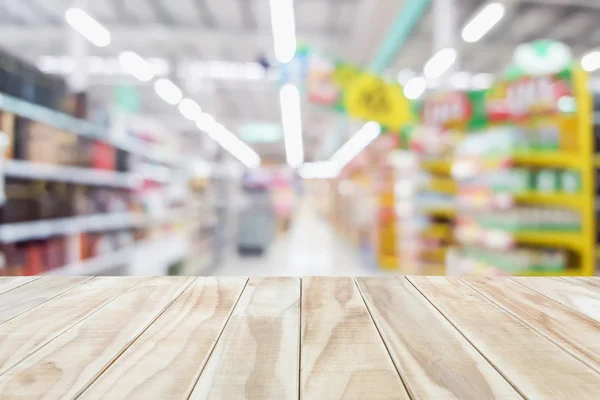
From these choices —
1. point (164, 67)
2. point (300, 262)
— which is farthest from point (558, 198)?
point (164, 67)

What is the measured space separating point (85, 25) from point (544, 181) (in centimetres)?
515

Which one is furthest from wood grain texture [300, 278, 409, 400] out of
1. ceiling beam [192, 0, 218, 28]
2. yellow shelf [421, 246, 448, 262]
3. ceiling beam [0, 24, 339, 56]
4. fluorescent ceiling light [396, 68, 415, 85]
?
fluorescent ceiling light [396, 68, 415, 85]

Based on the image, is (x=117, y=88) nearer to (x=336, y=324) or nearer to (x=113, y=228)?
(x=113, y=228)

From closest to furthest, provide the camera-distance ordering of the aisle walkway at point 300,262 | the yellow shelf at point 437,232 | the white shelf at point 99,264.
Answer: the white shelf at point 99,264 → the yellow shelf at point 437,232 → the aisle walkway at point 300,262

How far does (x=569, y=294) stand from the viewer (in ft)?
4.56

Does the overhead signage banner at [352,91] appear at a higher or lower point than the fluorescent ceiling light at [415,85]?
lower

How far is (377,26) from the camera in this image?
6441 millimetres

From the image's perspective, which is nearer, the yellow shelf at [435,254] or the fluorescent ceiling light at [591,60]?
the yellow shelf at [435,254]

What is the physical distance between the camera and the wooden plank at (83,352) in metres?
0.78

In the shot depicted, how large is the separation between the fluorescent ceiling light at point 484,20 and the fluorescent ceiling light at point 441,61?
2.18 ft

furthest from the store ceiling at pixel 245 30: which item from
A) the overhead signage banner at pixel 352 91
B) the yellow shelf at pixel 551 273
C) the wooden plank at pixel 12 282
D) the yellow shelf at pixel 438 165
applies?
the wooden plank at pixel 12 282

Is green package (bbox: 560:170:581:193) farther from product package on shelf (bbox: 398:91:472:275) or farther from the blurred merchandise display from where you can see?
the blurred merchandise display

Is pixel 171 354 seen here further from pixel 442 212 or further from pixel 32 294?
pixel 442 212

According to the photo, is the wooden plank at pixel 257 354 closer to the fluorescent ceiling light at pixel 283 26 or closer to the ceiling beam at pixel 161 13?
the fluorescent ceiling light at pixel 283 26
